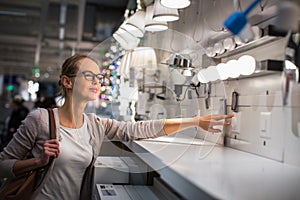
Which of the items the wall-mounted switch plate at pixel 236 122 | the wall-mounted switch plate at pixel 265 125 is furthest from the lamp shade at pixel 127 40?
the wall-mounted switch plate at pixel 265 125

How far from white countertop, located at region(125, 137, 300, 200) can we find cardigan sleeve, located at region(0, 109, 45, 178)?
47 cm

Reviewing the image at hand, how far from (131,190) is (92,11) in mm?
3802

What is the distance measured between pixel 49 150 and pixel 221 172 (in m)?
0.71

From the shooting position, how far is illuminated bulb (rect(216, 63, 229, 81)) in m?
1.17

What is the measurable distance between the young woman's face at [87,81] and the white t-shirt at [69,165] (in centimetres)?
16

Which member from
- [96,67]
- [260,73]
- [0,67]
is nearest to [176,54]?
[96,67]

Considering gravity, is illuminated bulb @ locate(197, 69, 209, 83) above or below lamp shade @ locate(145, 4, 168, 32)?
below

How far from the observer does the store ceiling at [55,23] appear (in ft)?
14.5

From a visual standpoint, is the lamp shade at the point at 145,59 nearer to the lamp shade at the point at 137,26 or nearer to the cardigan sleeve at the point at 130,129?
the lamp shade at the point at 137,26

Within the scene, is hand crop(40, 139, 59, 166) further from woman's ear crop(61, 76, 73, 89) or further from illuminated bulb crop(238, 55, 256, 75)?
illuminated bulb crop(238, 55, 256, 75)

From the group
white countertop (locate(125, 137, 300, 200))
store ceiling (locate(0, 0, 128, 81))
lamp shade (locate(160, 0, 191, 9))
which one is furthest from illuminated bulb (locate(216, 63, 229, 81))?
store ceiling (locate(0, 0, 128, 81))

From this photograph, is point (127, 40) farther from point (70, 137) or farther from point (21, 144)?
point (21, 144)

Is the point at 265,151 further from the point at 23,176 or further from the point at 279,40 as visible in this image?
the point at 23,176

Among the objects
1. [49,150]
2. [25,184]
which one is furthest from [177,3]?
[25,184]
